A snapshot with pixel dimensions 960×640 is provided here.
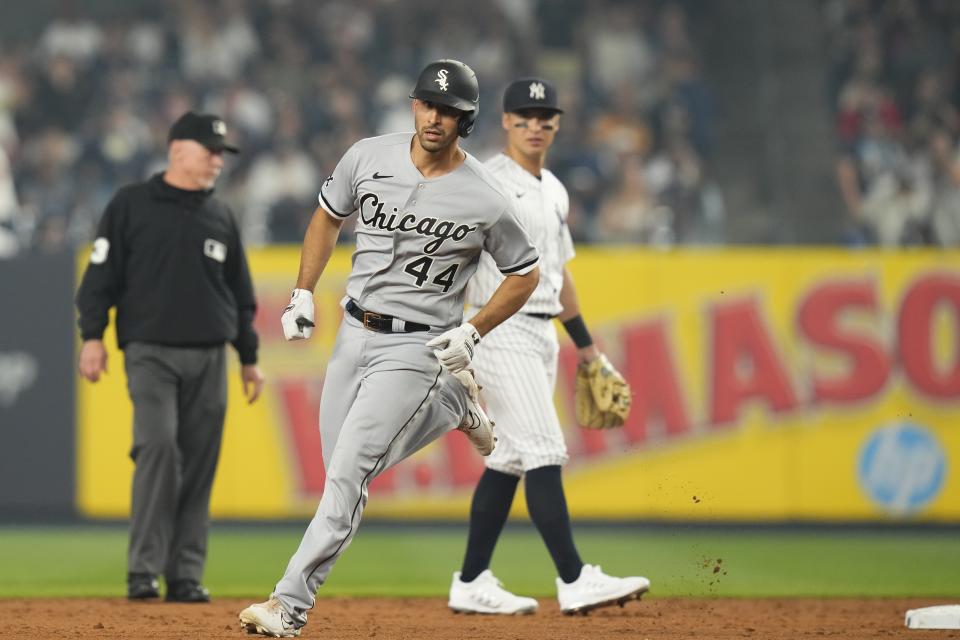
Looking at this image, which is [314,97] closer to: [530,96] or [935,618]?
[530,96]

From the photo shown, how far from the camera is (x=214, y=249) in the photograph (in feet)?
23.6

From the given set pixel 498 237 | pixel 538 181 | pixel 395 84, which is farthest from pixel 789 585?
pixel 395 84

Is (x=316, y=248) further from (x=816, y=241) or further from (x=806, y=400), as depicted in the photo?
(x=816, y=241)

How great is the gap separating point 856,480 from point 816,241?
9.68 ft

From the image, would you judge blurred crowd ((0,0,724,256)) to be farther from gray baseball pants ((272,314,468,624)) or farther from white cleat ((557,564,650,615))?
gray baseball pants ((272,314,468,624))

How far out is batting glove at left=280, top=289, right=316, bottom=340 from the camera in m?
5.19

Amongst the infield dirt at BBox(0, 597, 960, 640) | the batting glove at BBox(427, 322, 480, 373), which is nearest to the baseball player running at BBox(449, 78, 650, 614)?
the infield dirt at BBox(0, 597, 960, 640)

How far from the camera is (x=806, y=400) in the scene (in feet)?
36.8

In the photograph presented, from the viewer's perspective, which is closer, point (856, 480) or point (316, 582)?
point (316, 582)

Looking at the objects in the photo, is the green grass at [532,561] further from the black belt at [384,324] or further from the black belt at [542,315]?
the black belt at [384,324]

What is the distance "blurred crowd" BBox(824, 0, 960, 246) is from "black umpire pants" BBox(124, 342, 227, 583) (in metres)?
7.56

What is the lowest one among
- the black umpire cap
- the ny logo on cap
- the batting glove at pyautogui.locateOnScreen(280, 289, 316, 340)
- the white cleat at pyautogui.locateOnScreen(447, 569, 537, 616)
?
the white cleat at pyautogui.locateOnScreen(447, 569, 537, 616)

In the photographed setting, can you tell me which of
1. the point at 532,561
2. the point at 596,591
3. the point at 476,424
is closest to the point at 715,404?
the point at 532,561

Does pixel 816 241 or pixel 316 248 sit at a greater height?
pixel 816 241
